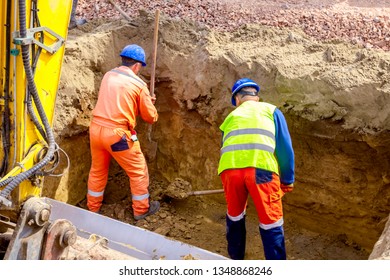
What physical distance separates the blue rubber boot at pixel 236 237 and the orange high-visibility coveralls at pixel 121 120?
1385mm

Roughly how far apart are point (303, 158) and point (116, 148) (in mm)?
2174

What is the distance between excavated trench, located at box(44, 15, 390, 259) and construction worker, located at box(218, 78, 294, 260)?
107 centimetres

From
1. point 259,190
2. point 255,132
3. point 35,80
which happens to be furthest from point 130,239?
point 35,80

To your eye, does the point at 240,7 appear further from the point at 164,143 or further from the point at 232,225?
the point at 232,225

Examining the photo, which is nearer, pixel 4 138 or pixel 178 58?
pixel 4 138

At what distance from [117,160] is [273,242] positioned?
6.94ft

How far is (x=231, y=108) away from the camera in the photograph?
6.30m

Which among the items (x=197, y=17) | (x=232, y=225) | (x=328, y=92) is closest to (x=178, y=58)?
(x=197, y=17)

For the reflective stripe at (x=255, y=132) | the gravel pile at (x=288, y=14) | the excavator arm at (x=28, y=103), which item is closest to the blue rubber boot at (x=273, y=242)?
the reflective stripe at (x=255, y=132)

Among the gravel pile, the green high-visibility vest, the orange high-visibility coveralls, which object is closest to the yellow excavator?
the green high-visibility vest

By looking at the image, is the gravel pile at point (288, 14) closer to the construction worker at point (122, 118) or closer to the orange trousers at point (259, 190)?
the construction worker at point (122, 118)

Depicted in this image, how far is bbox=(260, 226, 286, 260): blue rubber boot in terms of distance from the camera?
4.88m

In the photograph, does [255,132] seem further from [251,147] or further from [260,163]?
[260,163]

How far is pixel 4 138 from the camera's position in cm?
426
